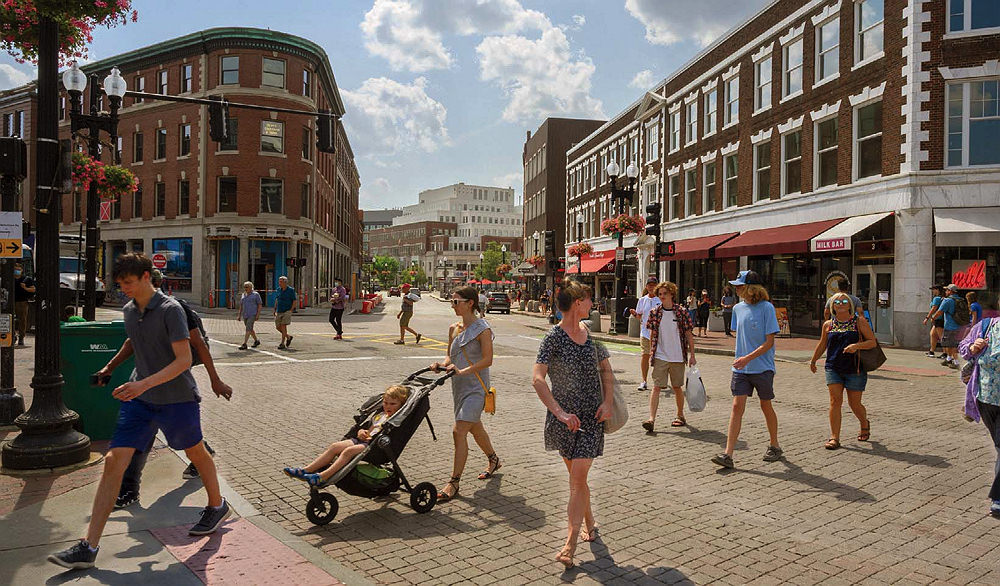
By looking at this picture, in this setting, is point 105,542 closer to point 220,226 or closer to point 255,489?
point 255,489

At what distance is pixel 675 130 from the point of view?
1394 inches

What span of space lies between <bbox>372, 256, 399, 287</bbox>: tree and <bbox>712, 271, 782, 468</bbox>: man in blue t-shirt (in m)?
123

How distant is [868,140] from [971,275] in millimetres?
5274

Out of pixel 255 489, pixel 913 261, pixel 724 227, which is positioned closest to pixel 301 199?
pixel 724 227

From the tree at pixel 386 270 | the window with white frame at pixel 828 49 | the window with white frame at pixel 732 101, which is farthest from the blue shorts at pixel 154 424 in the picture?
the tree at pixel 386 270

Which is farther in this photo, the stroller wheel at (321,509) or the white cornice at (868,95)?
the white cornice at (868,95)

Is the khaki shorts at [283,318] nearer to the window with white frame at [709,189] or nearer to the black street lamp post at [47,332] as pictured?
the black street lamp post at [47,332]

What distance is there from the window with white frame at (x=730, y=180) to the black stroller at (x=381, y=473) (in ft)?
86.4

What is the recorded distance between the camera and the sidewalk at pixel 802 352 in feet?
48.6

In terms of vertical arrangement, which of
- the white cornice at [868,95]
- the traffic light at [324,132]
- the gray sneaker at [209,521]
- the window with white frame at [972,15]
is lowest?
the gray sneaker at [209,521]

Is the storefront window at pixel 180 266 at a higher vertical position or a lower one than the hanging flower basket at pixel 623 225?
lower

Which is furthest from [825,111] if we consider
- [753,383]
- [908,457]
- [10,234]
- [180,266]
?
[180,266]

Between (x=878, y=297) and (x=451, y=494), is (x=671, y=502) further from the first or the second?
(x=878, y=297)

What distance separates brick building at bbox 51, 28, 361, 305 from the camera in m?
38.1
